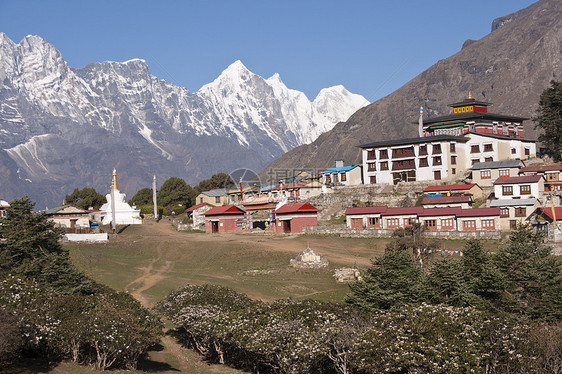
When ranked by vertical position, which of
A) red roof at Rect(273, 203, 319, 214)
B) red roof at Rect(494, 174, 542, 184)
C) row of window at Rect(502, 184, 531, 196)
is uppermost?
red roof at Rect(494, 174, 542, 184)

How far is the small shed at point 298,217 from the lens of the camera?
91.6 m

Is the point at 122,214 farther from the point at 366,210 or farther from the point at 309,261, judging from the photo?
the point at 309,261

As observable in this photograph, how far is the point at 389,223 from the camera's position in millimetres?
86688

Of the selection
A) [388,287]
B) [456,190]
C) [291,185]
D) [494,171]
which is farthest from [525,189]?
[388,287]

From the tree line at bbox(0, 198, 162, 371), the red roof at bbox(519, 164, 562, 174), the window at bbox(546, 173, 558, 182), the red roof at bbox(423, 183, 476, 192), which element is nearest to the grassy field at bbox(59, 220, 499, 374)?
the tree line at bbox(0, 198, 162, 371)

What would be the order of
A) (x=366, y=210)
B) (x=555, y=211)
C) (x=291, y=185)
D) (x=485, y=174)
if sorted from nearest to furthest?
(x=555, y=211), (x=366, y=210), (x=485, y=174), (x=291, y=185)

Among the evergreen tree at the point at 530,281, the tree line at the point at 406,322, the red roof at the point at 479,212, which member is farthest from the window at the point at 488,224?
the evergreen tree at the point at 530,281

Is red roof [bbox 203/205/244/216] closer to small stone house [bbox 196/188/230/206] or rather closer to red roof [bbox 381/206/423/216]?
red roof [bbox 381/206/423/216]

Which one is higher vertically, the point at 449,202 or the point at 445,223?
the point at 449,202

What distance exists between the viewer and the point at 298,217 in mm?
91688

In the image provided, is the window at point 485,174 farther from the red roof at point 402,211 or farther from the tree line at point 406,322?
the tree line at point 406,322

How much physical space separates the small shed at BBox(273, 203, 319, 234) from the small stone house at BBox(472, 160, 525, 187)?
2419 cm

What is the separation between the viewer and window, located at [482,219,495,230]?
80.1m

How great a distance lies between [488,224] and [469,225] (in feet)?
7.07
